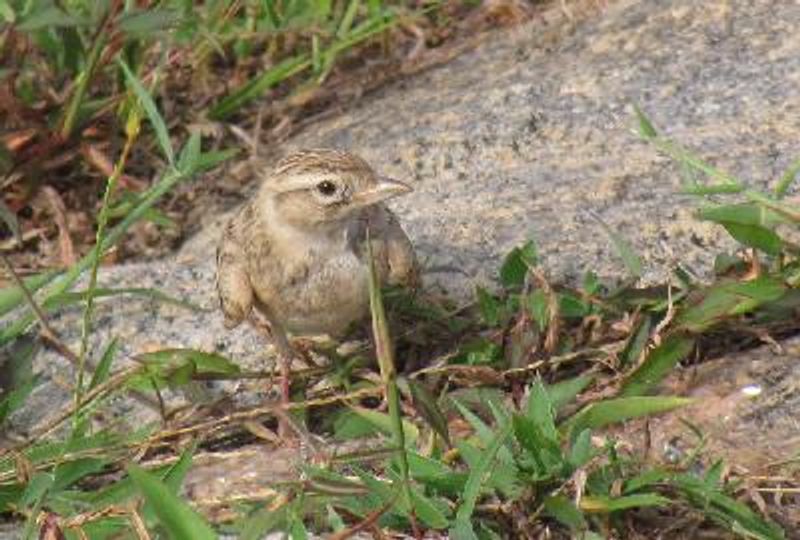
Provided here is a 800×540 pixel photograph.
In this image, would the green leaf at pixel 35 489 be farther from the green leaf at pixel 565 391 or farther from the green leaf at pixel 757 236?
the green leaf at pixel 757 236

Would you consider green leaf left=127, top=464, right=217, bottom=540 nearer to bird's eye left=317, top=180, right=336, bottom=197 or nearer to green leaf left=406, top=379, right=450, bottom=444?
green leaf left=406, top=379, right=450, bottom=444

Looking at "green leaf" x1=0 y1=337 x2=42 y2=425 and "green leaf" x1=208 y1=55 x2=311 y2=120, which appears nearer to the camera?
"green leaf" x1=0 y1=337 x2=42 y2=425

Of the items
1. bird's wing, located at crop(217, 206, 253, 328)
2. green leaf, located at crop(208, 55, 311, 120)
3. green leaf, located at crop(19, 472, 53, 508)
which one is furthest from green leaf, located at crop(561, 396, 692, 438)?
green leaf, located at crop(208, 55, 311, 120)

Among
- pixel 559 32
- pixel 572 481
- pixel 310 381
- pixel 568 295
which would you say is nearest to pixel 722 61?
pixel 559 32

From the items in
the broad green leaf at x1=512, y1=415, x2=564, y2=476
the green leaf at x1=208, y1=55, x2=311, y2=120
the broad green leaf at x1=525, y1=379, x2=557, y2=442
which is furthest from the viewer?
the green leaf at x1=208, y1=55, x2=311, y2=120

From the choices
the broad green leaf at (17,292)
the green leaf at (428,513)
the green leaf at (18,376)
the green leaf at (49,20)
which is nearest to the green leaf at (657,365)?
the green leaf at (428,513)

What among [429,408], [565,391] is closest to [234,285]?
[429,408]
